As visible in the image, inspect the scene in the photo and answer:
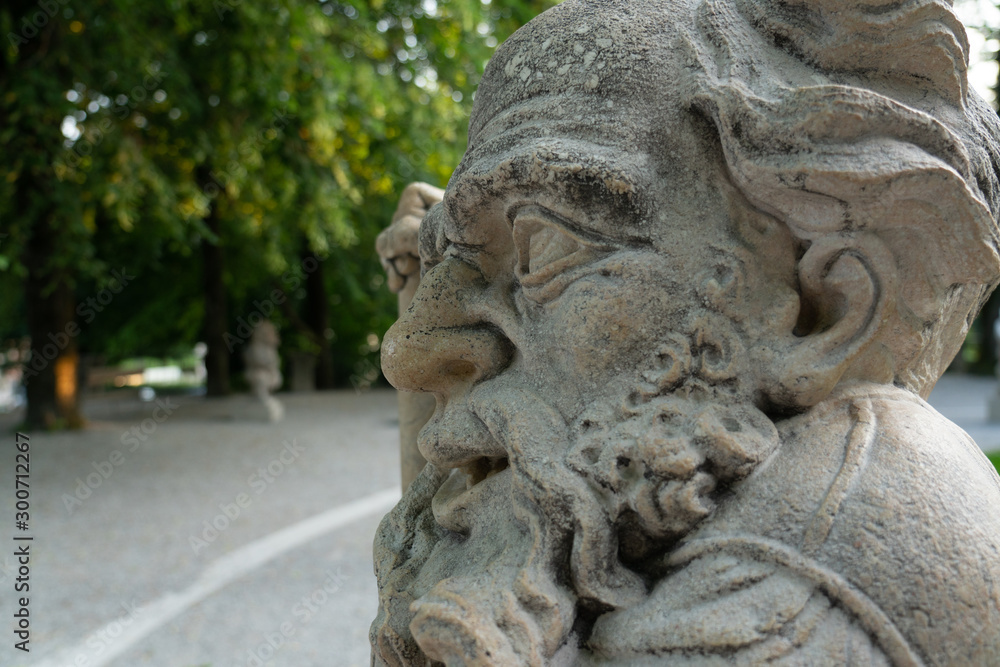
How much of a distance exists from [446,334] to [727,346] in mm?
619

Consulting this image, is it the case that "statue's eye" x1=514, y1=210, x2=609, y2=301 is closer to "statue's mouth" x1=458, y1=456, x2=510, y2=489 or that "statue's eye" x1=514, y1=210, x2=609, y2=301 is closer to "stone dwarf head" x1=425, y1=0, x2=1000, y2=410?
"stone dwarf head" x1=425, y1=0, x2=1000, y2=410

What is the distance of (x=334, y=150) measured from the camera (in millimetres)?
7953

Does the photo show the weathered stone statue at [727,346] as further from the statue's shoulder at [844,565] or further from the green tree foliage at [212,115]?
the green tree foliage at [212,115]

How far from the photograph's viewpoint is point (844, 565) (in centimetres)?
128

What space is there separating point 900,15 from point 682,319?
677 mm

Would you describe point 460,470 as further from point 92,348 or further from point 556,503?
point 92,348

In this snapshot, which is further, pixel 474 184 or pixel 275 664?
pixel 275 664

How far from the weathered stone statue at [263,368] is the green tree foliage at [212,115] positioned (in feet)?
6.90

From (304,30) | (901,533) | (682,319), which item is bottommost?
(901,533)

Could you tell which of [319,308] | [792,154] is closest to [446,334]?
[792,154]

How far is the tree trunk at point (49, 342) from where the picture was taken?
8453 millimetres

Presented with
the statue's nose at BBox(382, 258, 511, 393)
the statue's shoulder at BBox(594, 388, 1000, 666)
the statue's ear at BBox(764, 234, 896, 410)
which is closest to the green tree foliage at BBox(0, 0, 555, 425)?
the statue's nose at BBox(382, 258, 511, 393)

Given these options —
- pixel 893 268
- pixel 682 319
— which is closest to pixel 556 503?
pixel 682 319

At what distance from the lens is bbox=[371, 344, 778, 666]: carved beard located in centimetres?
137
